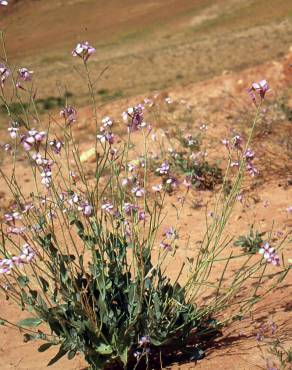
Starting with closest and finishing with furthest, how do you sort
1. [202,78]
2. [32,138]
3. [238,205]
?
1. [32,138]
2. [238,205]
3. [202,78]

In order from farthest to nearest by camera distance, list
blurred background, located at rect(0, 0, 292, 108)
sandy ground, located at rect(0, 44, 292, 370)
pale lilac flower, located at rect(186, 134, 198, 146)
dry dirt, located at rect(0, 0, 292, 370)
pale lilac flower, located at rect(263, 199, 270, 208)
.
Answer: blurred background, located at rect(0, 0, 292, 108) → pale lilac flower, located at rect(186, 134, 198, 146) → pale lilac flower, located at rect(263, 199, 270, 208) → dry dirt, located at rect(0, 0, 292, 370) → sandy ground, located at rect(0, 44, 292, 370)

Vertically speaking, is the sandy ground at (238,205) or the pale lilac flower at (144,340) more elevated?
the pale lilac flower at (144,340)

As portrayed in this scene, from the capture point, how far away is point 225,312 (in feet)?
12.4

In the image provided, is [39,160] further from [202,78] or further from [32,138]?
[202,78]

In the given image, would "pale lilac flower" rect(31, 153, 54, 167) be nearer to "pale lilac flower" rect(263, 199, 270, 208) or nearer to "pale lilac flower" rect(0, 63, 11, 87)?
"pale lilac flower" rect(0, 63, 11, 87)

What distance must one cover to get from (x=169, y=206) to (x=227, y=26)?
51.7ft

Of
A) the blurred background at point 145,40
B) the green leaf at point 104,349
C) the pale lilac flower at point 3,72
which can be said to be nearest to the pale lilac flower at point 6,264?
the green leaf at point 104,349

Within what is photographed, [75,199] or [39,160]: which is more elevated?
[39,160]

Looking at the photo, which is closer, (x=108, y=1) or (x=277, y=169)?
(x=277, y=169)

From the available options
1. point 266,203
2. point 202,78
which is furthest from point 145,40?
point 266,203

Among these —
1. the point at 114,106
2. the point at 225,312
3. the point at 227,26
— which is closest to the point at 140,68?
the point at 227,26

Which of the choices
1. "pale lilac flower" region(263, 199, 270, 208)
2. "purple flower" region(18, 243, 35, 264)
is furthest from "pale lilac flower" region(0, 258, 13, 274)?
"pale lilac flower" region(263, 199, 270, 208)

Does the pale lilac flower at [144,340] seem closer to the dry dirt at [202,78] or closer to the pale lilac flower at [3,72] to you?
the dry dirt at [202,78]

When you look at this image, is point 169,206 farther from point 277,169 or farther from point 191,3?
point 191,3
